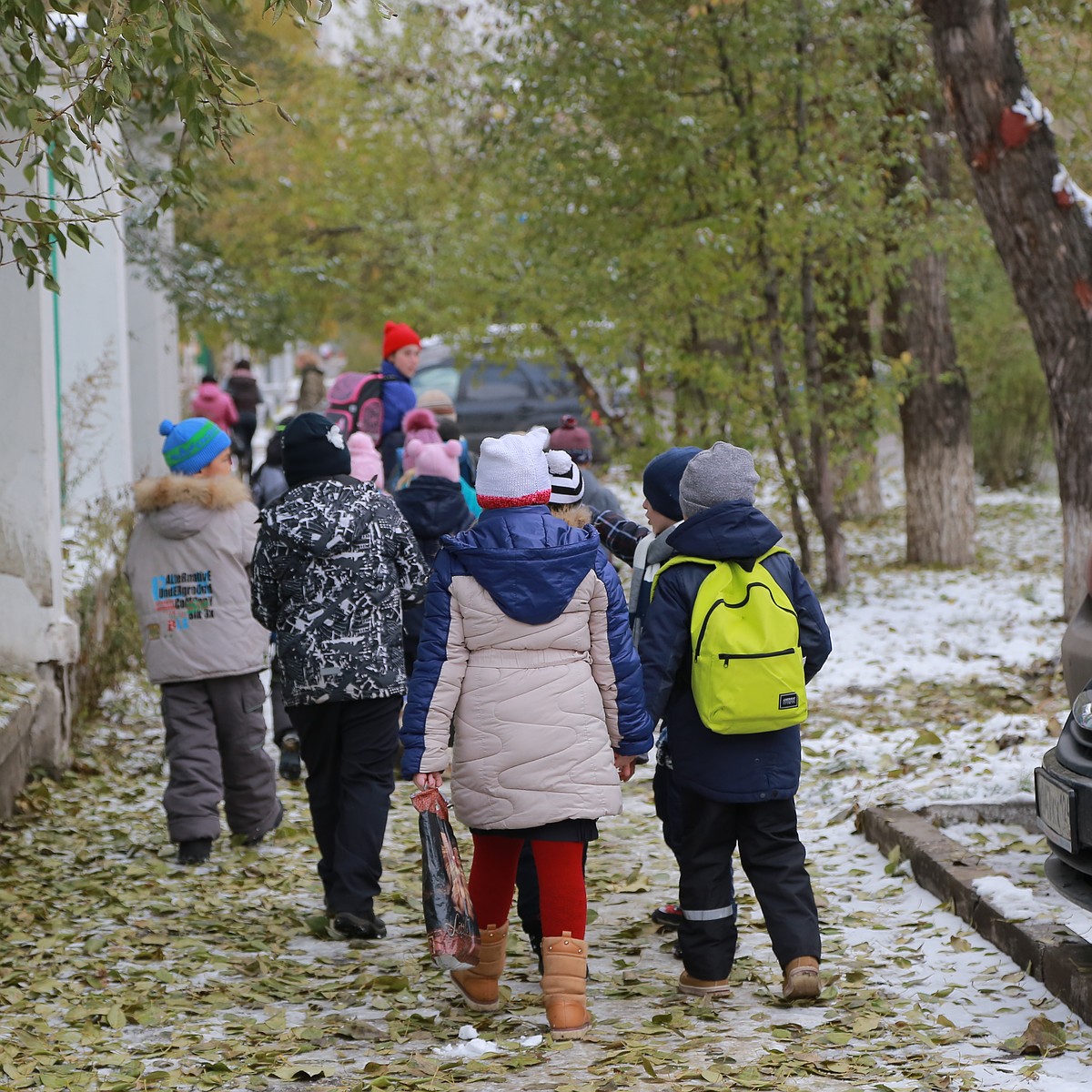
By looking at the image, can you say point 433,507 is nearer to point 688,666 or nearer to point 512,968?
point 512,968

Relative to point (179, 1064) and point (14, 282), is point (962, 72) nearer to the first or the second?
point (14, 282)

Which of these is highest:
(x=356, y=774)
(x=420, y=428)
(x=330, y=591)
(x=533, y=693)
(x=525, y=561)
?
(x=420, y=428)

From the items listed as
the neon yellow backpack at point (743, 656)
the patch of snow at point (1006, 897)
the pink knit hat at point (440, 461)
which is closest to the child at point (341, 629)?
the neon yellow backpack at point (743, 656)

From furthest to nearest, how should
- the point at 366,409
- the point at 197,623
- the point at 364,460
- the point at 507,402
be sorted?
the point at 507,402 < the point at 366,409 < the point at 364,460 < the point at 197,623

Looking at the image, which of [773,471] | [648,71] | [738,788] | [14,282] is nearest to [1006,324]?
[773,471]

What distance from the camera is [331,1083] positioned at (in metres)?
4.15

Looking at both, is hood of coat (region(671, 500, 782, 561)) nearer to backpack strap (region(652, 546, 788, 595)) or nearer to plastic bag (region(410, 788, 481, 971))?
backpack strap (region(652, 546, 788, 595))

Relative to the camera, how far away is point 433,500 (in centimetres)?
751

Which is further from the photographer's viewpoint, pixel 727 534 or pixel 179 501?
pixel 179 501

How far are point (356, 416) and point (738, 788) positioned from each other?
5103 millimetres

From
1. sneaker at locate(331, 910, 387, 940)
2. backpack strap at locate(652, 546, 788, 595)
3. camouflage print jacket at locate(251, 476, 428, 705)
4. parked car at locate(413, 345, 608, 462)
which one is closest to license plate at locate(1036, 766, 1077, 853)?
backpack strap at locate(652, 546, 788, 595)

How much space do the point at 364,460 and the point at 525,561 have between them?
3.85 metres

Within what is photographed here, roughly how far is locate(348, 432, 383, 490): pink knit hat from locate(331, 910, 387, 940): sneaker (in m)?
2.93

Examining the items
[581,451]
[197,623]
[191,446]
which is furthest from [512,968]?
[581,451]
